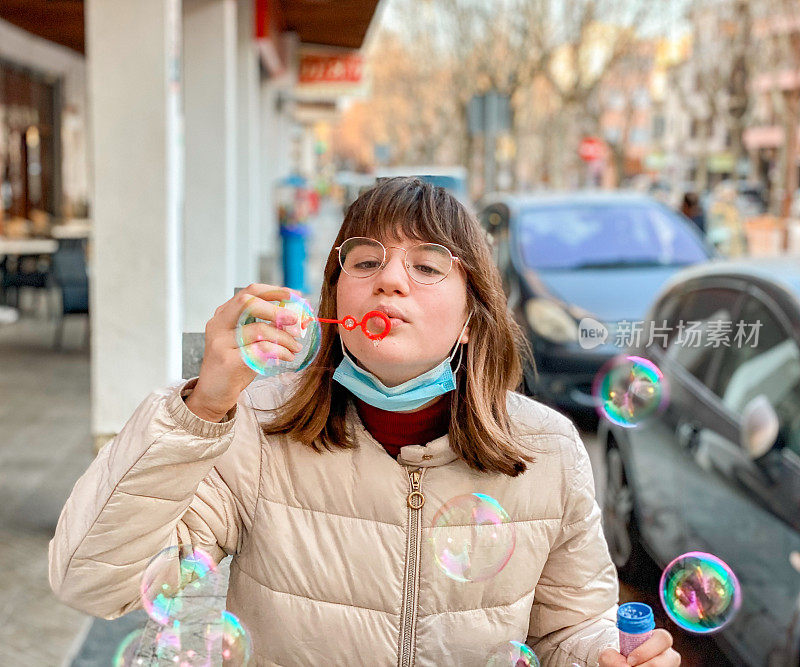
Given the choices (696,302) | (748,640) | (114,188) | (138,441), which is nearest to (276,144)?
(114,188)

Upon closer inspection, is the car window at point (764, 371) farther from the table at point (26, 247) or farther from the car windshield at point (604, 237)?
the table at point (26, 247)

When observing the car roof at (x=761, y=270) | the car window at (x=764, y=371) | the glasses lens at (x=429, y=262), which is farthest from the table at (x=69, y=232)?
the glasses lens at (x=429, y=262)

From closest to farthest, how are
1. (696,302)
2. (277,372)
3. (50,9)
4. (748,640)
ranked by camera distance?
(277,372)
(748,640)
(696,302)
(50,9)

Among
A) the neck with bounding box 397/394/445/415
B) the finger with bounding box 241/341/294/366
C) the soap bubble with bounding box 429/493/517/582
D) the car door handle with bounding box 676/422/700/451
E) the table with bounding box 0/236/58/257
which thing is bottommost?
the table with bounding box 0/236/58/257

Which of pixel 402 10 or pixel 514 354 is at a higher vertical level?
pixel 402 10

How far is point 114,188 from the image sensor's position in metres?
5.89

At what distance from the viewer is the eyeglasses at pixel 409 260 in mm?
1888

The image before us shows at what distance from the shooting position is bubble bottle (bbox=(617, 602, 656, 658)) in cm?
178

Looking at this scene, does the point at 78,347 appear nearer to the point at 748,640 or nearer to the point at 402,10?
the point at 748,640

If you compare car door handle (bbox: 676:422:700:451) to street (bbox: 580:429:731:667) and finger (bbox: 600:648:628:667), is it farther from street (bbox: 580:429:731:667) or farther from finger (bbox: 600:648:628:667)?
finger (bbox: 600:648:628:667)

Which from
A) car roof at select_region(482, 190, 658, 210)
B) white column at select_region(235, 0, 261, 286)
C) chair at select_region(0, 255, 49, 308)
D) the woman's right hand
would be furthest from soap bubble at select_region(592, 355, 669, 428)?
chair at select_region(0, 255, 49, 308)

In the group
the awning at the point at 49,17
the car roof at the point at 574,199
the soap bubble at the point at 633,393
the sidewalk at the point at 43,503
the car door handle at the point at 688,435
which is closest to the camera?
the soap bubble at the point at 633,393

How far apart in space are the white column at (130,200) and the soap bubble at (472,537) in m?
4.08

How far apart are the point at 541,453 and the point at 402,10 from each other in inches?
1415
